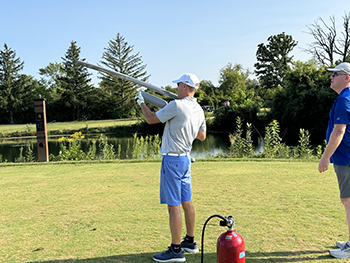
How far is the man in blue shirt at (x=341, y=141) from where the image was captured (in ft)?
11.6

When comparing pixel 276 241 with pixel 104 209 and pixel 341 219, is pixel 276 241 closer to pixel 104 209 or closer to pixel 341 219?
pixel 341 219

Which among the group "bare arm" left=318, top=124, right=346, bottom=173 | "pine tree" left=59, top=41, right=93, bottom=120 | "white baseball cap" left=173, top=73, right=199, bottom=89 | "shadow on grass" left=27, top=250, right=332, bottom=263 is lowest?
"shadow on grass" left=27, top=250, right=332, bottom=263

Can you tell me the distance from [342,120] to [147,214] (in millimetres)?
2949

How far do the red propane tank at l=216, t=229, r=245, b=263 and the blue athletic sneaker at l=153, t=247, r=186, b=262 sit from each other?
0.59m

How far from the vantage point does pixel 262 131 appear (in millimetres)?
34094

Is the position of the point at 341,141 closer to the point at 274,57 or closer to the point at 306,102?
the point at 306,102

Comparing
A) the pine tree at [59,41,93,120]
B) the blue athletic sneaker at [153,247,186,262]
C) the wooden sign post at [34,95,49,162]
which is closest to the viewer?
the blue athletic sneaker at [153,247,186,262]

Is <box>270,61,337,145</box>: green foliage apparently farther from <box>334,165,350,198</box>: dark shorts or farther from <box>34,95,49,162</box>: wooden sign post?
<box>334,165,350,198</box>: dark shorts

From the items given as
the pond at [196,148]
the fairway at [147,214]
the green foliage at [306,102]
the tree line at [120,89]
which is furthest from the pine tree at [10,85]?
the fairway at [147,214]

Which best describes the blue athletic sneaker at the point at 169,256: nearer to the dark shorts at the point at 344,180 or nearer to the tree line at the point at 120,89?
the dark shorts at the point at 344,180

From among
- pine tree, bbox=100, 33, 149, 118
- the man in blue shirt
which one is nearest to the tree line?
pine tree, bbox=100, 33, 149, 118

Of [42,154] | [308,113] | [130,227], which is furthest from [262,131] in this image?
[130,227]

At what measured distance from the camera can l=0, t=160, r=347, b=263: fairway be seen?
3789 mm

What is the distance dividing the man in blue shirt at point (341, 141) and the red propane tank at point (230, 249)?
1.19 metres
